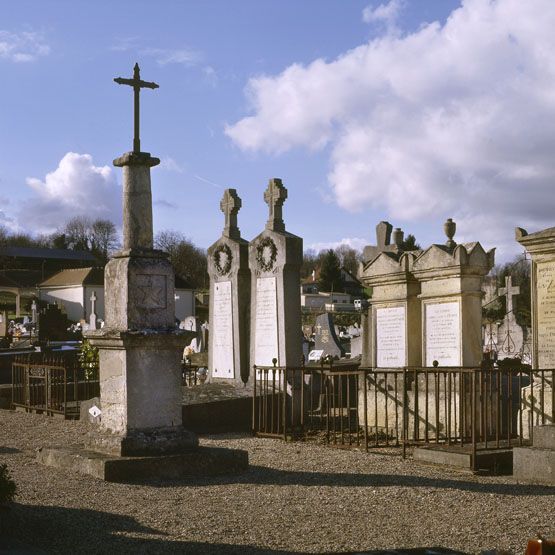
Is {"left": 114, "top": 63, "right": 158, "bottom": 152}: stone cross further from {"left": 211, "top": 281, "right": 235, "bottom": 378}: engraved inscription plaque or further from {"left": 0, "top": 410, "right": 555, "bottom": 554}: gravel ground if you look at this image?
{"left": 211, "top": 281, "right": 235, "bottom": 378}: engraved inscription plaque

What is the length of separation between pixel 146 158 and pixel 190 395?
5.61 meters

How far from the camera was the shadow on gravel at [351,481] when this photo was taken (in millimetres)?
8039

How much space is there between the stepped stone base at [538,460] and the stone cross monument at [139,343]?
3.45 metres

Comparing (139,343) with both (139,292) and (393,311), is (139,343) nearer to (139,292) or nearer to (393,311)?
(139,292)

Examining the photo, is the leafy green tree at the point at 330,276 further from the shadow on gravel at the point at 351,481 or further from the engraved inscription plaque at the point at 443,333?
the shadow on gravel at the point at 351,481

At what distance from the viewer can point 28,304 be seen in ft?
253

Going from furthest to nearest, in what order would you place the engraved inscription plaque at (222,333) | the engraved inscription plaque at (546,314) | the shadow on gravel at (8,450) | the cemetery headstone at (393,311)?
the engraved inscription plaque at (222,333), the cemetery headstone at (393,311), the shadow on gravel at (8,450), the engraved inscription plaque at (546,314)

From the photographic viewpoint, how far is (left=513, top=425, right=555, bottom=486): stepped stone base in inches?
330

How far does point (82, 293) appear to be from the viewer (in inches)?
2758

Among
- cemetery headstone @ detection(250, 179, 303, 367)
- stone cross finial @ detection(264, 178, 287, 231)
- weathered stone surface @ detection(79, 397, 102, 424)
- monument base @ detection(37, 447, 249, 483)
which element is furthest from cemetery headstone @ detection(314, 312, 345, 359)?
monument base @ detection(37, 447, 249, 483)

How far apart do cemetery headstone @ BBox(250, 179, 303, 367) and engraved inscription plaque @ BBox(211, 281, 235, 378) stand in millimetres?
905

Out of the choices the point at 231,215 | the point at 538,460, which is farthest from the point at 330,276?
the point at 538,460

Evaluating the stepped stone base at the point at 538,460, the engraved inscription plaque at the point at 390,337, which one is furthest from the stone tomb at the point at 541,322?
the engraved inscription plaque at the point at 390,337

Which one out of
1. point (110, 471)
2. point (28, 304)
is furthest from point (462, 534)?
point (28, 304)
